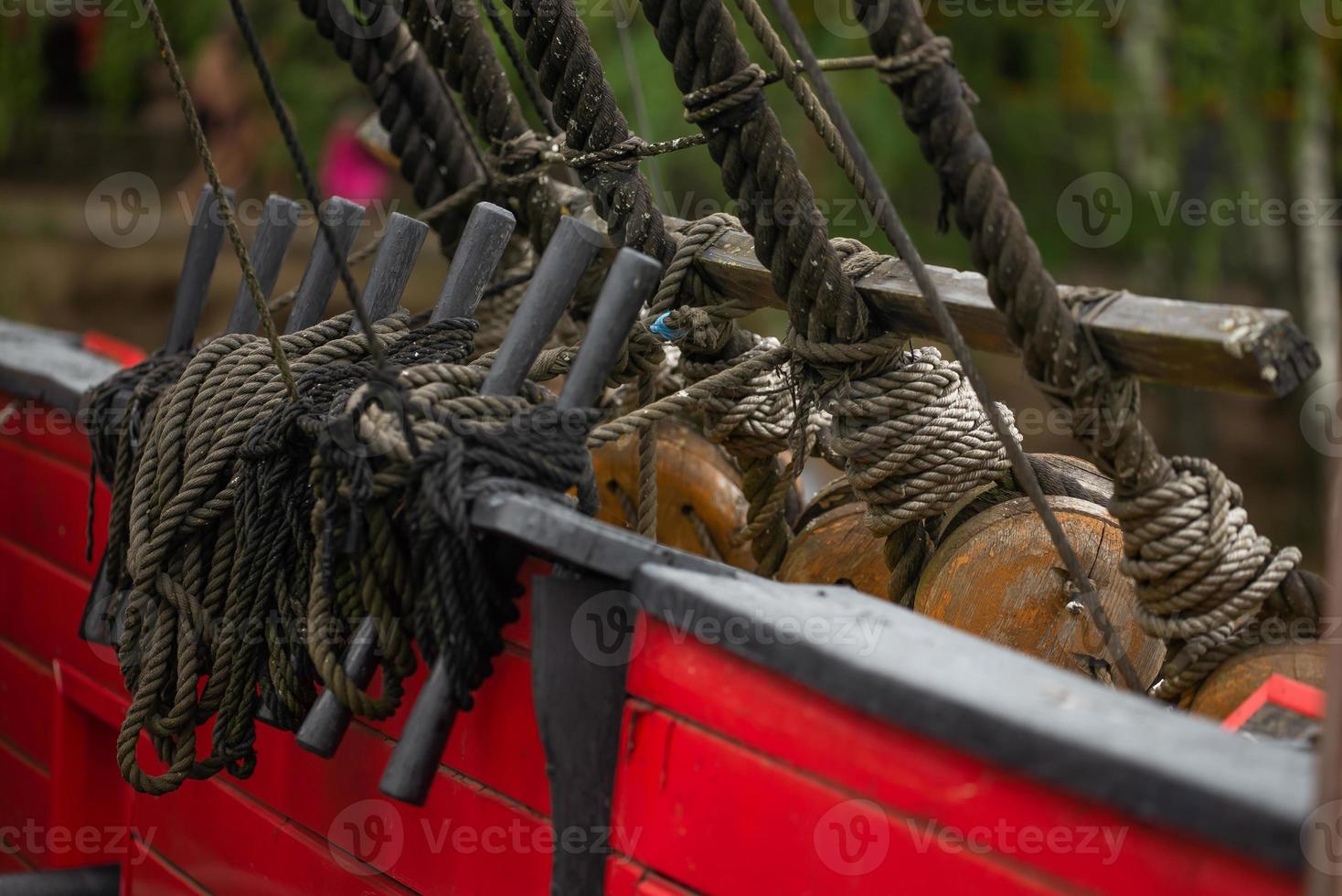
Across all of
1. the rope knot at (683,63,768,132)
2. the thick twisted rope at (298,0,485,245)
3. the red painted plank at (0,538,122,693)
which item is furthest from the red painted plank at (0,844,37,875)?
the rope knot at (683,63,768,132)

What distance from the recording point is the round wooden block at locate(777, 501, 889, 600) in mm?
Answer: 1805

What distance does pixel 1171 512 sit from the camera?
1.33 metres

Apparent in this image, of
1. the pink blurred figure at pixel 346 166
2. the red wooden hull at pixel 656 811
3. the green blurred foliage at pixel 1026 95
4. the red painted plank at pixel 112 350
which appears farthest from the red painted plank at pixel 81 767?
the pink blurred figure at pixel 346 166

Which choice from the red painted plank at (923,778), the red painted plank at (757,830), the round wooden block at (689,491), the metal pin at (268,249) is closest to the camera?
the red painted plank at (923,778)

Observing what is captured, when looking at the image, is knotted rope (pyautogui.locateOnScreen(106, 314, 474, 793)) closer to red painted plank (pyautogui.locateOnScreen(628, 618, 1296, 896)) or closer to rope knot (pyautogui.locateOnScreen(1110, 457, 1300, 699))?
red painted plank (pyautogui.locateOnScreen(628, 618, 1296, 896))

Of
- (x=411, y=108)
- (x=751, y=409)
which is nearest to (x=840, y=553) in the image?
(x=751, y=409)

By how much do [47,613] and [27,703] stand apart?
0.75 feet

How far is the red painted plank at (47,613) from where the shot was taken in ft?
7.17

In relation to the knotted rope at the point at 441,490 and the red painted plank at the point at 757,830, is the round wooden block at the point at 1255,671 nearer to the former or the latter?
the red painted plank at the point at 757,830

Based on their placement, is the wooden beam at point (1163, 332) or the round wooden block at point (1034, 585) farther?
the round wooden block at point (1034, 585)

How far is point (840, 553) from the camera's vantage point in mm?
1829

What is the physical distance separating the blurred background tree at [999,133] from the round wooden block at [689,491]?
113 inches

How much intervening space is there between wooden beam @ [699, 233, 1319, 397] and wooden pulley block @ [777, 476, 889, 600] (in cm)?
40

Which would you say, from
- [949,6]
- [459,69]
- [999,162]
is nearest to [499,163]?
[459,69]
